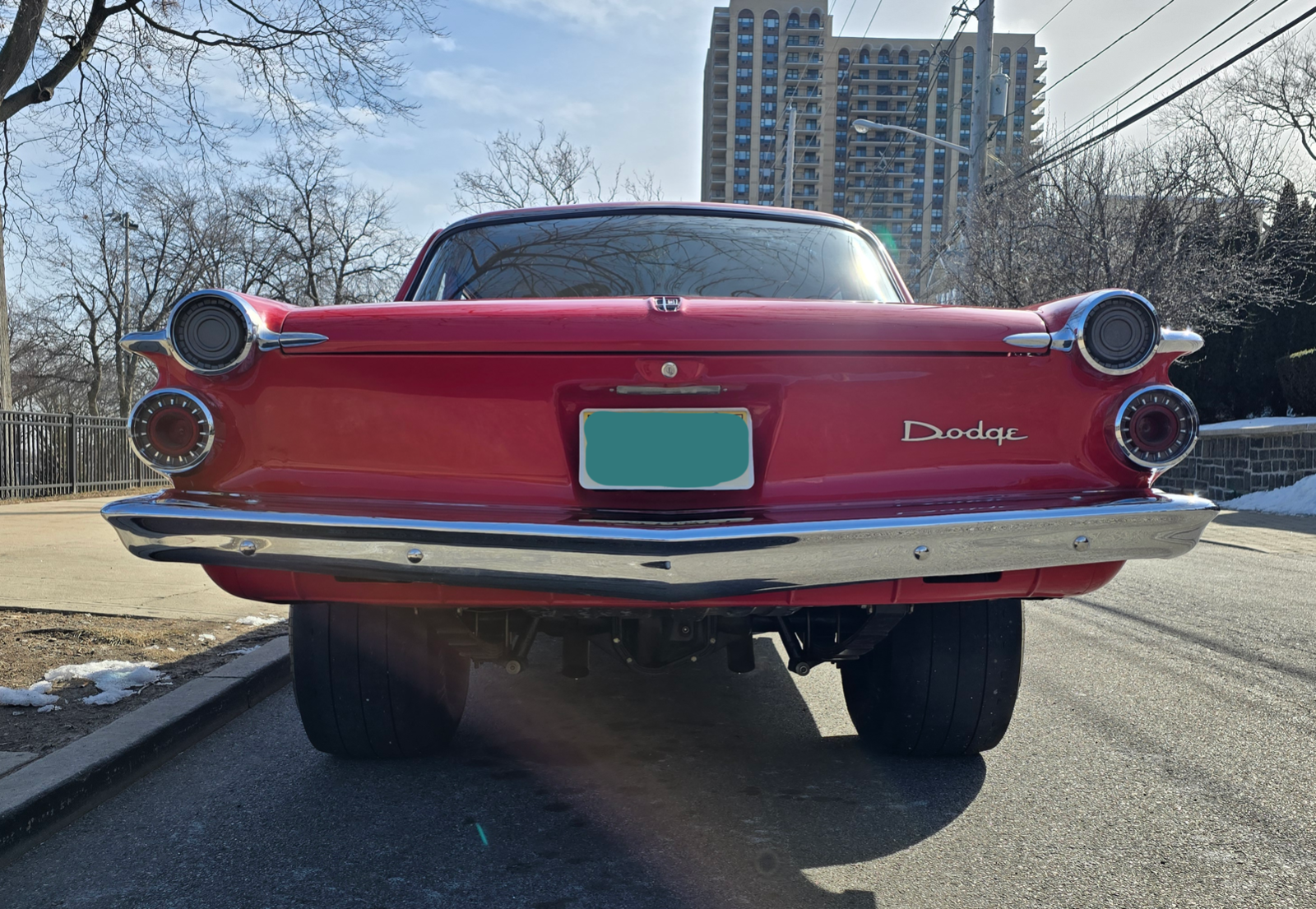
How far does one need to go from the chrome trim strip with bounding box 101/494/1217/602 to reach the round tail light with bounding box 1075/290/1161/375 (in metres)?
0.36

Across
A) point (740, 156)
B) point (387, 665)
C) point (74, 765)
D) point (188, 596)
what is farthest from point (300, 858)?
point (740, 156)

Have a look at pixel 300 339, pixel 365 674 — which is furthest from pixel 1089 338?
pixel 365 674

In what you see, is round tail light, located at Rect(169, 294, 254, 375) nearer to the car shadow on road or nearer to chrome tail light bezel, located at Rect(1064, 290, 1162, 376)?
the car shadow on road

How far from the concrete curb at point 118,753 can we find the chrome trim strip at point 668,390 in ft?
6.18

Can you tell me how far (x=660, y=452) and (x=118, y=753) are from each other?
1990 mm

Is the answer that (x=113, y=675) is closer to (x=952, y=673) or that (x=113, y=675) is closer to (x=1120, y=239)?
(x=952, y=673)

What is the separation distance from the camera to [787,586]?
2.31 m

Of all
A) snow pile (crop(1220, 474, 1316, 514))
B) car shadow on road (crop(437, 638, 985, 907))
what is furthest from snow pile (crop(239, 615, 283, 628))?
snow pile (crop(1220, 474, 1316, 514))

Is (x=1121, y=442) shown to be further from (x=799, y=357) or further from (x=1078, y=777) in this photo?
(x=1078, y=777)

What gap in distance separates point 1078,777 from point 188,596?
16.8 feet

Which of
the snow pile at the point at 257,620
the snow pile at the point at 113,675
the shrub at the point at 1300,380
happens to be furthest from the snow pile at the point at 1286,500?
the snow pile at the point at 113,675

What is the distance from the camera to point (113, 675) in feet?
13.2

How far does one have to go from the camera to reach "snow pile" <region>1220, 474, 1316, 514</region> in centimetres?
1561

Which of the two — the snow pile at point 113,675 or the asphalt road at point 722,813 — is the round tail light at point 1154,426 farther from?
the snow pile at point 113,675
